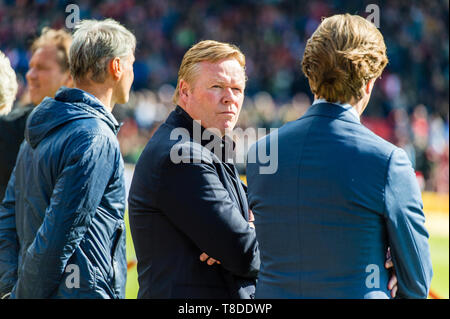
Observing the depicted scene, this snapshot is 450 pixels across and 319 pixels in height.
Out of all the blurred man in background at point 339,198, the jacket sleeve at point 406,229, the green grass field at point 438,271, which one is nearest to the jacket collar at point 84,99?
the blurred man in background at point 339,198

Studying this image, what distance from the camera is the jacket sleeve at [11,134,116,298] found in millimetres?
2137

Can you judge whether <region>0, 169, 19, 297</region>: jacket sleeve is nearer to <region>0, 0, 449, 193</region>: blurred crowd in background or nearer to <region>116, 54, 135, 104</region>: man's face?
A: <region>116, 54, 135, 104</region>: man's face

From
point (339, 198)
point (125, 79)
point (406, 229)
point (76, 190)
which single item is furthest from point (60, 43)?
point (406, 229)

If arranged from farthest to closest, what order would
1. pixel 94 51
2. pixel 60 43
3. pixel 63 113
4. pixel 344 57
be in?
pixel 60 43
pixel 94 51
pixel 63 113
pixel 344 57

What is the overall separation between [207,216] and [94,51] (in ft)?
2.52

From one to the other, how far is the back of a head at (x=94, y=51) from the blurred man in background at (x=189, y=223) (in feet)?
1.12

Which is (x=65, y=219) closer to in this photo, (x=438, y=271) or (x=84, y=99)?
(x=84, y=99)

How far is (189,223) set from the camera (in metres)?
2.15

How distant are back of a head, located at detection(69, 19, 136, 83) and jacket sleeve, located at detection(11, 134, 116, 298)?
1.09 ft

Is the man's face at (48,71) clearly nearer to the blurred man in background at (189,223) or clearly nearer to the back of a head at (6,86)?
the back of a head at (6,86)

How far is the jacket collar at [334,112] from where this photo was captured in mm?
1918

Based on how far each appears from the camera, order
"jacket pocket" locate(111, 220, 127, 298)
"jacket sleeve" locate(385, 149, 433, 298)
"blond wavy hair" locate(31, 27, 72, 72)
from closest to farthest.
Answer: "jacket sleeve" locate(385, 149, 433, 298)
"jacket pocket" locate(111, 220, 127, 298)
"blond wavy hair" locate(31, 27, 72, 72)

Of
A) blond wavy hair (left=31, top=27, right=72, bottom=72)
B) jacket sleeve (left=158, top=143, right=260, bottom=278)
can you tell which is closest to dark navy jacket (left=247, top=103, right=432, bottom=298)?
jacket sleeve (left=158, top=143, right=260, bottom=278)
